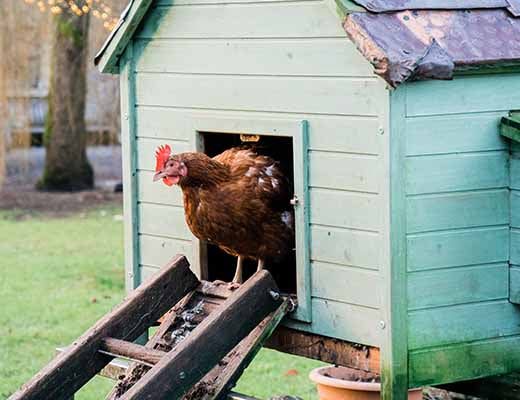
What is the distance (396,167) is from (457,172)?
29 centimetres

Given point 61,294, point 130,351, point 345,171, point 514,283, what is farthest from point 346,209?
point 61,294

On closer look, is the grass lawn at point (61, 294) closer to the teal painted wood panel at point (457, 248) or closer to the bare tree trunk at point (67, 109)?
the bare tree trunk at point (67, 109)

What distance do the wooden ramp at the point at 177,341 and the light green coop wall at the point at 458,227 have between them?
0.71 metres

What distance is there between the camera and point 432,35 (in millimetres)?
4441

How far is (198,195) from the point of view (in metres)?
5.00

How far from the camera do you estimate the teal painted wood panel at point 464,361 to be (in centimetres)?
459

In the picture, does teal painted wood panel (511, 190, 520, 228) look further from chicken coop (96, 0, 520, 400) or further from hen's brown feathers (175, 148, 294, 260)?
hen's brown feathers (175, 148, 294, 260)

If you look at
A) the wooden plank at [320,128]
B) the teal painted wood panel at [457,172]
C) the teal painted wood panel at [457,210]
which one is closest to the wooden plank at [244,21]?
the wooden plank at [320,128]

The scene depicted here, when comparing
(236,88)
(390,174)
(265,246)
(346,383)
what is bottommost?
(346,383)

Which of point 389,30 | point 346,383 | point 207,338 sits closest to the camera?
point 389,30

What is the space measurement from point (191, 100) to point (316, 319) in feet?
4.02

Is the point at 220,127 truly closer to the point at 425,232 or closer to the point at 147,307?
the point at 147,307

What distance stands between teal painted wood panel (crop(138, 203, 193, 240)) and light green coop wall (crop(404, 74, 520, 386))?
1.40m

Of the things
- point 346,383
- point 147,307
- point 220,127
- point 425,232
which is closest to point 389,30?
point 425,232
